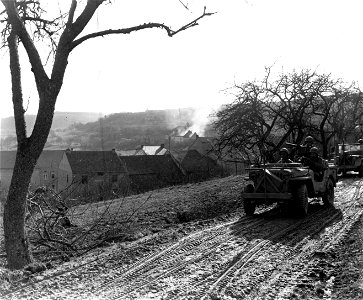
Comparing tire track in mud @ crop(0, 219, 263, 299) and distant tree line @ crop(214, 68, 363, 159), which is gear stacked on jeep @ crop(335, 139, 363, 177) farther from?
tire track in mud @ crop(0, 219, 263, 299)

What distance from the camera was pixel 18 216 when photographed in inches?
269

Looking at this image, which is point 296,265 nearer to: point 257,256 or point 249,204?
point 257,256

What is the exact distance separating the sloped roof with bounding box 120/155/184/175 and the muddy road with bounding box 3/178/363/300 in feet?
150

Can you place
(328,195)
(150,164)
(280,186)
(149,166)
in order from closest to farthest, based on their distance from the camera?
(280,186) < (328,195) < (149,166) < (150,164)

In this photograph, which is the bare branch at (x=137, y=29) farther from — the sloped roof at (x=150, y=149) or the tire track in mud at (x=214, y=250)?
the sloped roof at (x=150, y=149)

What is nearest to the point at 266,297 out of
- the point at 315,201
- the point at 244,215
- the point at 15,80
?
the point at 15,80

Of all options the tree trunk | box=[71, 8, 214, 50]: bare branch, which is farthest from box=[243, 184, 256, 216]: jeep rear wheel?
the tree trunk

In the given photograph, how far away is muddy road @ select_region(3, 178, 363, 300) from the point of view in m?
5.45

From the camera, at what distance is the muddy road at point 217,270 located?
5.45 metres

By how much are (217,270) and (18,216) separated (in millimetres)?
3121

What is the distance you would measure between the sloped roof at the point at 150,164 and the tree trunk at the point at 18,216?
47379 mm

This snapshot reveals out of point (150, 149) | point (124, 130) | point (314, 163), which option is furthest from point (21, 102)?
point (124, 130)

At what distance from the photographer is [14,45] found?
7176mm

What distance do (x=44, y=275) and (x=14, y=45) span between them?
12.0ft
